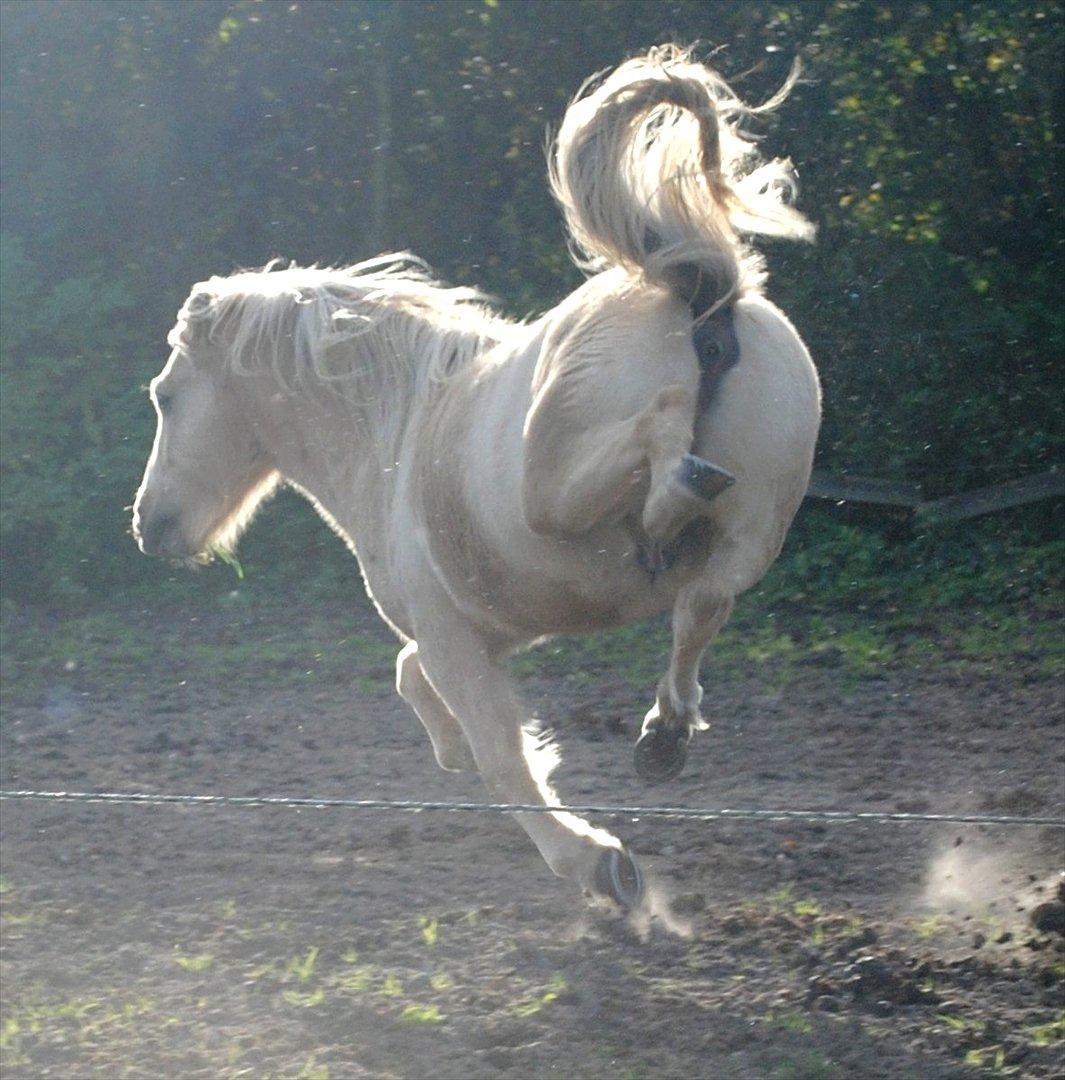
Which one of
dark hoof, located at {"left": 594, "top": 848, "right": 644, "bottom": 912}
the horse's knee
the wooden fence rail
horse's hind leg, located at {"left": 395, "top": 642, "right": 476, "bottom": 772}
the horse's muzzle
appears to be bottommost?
the wooden fence rail

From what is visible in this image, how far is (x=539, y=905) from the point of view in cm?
477

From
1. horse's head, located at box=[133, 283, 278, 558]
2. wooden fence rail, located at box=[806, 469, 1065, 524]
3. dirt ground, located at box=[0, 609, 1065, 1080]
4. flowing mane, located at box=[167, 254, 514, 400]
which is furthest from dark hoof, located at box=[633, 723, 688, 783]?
wooden fence rail, located at box=[806, 469, 1065, 524]

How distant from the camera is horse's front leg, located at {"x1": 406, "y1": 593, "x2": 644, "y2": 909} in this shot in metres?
4.44

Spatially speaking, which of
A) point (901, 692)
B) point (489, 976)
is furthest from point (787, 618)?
point (489, 976)

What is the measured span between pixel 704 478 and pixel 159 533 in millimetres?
2597

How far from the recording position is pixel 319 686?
7.55m

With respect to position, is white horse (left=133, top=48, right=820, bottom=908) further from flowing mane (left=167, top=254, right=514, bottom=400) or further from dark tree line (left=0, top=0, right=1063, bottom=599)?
dark tree line (left=0, top=0, right=1063, bottom=599)

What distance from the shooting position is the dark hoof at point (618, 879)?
14.2 ft

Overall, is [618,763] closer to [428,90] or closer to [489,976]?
[489,976]

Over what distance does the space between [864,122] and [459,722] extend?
5.83 meters

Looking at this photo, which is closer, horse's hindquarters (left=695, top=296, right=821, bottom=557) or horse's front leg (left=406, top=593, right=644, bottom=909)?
horse's hindquarters (left=695, top=296, right=821, bottom=557)

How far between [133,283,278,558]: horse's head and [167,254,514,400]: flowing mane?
26 mm

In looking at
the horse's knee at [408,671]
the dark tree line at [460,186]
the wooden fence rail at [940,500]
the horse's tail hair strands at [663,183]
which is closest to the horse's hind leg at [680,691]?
the horse's tail hair strands at [663,183]

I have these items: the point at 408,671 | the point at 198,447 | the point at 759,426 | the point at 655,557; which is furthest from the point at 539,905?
the point at 198,447
